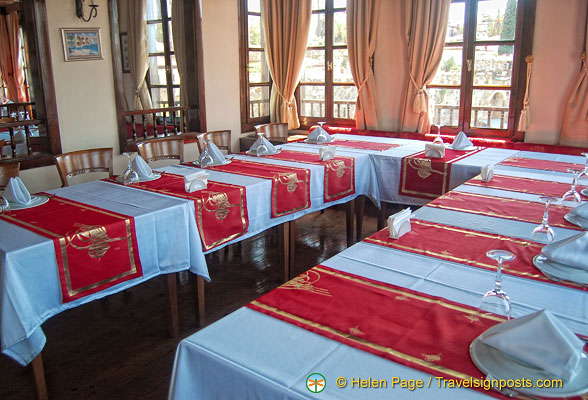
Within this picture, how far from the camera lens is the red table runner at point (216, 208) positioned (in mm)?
2672

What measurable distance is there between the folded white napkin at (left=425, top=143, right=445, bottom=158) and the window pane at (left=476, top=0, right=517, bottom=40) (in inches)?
74.5

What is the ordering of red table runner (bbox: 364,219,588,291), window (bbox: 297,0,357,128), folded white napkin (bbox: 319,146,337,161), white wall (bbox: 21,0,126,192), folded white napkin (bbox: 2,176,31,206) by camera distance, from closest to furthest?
red table runner (bbox: 364,219,588,291) < folded white napkin (bbox: 2,176,31,206) < folded white napkin (bbox: 319,146,337,161) < white wall (bbox: 21,0,126,192) < window (bbox: 297,0,357,128)

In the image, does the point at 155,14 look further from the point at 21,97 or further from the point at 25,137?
the point at 25,137

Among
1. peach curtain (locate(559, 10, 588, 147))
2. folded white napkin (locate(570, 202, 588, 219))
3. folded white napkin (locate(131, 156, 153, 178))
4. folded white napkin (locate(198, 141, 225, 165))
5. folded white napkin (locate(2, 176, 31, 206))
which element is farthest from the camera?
peach curtain (locate(559, 10, 588, 147))

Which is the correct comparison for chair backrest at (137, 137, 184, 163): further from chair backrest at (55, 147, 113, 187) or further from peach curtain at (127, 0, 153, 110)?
peach curtain at (127, 0, 153, 110)

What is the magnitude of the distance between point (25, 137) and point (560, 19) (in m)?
4.90

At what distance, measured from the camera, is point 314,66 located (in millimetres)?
6262

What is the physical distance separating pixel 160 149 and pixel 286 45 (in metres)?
2.86

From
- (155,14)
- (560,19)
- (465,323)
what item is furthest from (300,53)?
(465,323)

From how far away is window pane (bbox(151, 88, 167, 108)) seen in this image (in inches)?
248

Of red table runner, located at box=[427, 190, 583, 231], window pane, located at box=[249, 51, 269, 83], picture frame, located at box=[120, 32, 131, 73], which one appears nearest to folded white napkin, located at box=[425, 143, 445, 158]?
red table runner, located at box=[427, 190, 583, 231]

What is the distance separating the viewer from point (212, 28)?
216 inches

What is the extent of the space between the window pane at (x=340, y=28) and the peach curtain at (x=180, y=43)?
1805 mm

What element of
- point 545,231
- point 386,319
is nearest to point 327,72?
point 545,231
